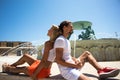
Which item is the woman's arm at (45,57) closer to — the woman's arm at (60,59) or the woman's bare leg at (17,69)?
the woman's arm at (60,59)

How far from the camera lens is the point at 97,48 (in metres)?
9.68

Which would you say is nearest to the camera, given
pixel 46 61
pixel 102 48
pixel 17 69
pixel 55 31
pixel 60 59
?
pixel 60 59

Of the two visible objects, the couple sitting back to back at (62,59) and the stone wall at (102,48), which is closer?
the couple sitting back to back at (62,59)

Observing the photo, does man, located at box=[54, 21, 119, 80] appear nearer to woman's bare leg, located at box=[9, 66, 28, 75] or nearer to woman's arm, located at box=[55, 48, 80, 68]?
woman's arm, located at box=[55, 48, 80, 68]

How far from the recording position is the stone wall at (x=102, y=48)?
31.2ft

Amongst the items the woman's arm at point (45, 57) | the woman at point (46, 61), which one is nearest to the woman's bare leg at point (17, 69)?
the woman at point (46, 61)

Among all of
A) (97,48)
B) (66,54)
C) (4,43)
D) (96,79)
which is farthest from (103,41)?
(4,43)

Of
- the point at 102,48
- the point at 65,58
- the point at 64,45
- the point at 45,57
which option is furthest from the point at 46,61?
the point at 102,48

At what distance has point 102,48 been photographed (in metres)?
9.59

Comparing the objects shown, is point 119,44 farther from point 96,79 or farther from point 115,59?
point 96,79

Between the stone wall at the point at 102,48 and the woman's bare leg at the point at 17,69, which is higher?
the stone wall at the point at 102,48

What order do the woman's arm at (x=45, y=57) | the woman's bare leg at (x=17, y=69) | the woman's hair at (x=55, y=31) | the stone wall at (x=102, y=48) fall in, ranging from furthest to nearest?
the stone wall at (x=102, y=48) < the woman's bare leg at (x=17, y=69) < the woman's arm at (x=45, y=57) < the woman's hair at (x=55, y=31)

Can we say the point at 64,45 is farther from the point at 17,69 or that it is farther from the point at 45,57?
the point at 17,69

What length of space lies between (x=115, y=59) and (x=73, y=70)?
685cm
